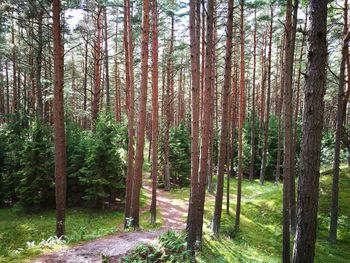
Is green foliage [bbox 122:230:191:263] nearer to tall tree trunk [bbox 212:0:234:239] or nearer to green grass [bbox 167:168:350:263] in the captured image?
green grass [bbox 167:168:350:263]

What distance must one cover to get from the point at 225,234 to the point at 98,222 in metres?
6.01

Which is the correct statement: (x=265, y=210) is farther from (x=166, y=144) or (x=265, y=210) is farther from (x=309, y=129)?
(x=309, y=129)

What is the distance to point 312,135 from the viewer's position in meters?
4.83

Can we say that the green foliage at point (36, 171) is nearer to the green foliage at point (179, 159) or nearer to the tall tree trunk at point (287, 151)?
the green foliage at point (179, 159)

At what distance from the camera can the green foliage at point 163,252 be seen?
22.5 ft

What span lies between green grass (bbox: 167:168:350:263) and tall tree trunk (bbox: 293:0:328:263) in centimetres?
410

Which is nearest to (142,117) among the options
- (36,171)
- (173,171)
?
(36,171)

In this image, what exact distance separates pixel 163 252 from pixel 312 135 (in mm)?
4425

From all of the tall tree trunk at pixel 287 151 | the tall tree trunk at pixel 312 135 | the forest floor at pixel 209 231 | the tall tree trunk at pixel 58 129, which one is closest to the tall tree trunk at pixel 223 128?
the forest floor at pixel 209 231

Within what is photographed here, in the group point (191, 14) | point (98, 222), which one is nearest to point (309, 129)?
point (191, 14)

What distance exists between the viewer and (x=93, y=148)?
15.6 m

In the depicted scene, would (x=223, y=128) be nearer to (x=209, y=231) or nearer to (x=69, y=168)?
(x=209, y=231)

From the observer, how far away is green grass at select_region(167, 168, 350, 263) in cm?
1048

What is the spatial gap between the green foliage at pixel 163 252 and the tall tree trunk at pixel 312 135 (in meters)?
3.12
